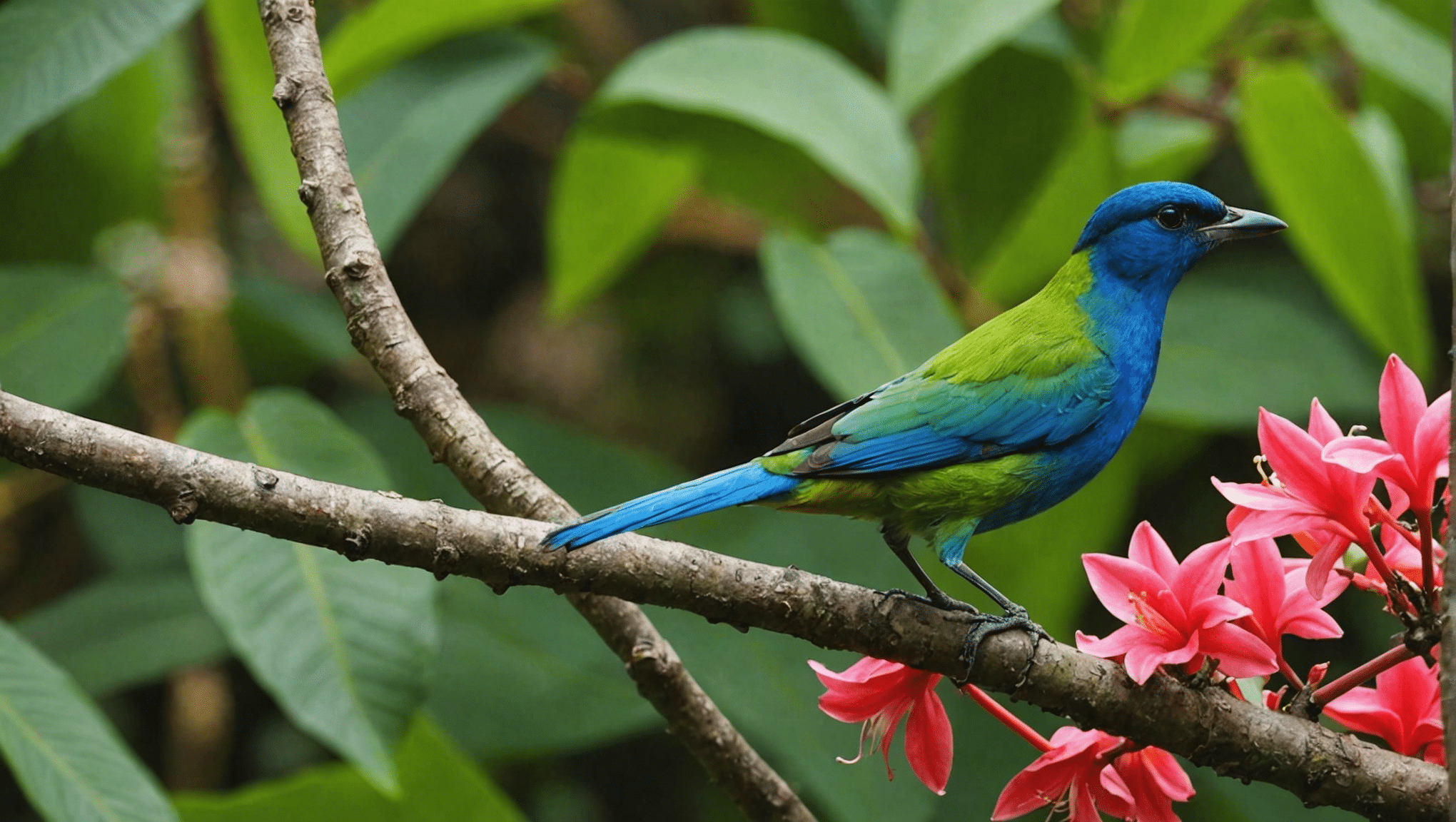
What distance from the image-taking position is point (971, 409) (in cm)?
216

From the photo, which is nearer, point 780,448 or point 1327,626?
point 1327,626

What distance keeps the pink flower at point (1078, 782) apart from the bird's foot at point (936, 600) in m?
0.20

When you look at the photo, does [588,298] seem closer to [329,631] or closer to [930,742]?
[329,631]

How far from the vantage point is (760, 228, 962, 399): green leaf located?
280cm

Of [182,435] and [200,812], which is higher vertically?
[182,435]

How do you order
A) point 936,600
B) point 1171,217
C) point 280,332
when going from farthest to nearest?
point 280,332 → point 1171,217 → point 936,600

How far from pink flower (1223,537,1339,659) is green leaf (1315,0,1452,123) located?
Result: 199 centimetres

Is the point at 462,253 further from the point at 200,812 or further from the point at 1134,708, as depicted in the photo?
the point at 1134,708

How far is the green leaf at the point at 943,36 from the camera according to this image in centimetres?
282

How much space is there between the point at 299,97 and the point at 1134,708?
55.5 inches

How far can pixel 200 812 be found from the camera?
109 inches

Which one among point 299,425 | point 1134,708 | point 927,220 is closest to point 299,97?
point 299,425

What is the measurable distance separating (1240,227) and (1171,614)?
1.12 metres

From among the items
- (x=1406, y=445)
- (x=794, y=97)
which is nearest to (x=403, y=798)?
(x=794, y=97)
